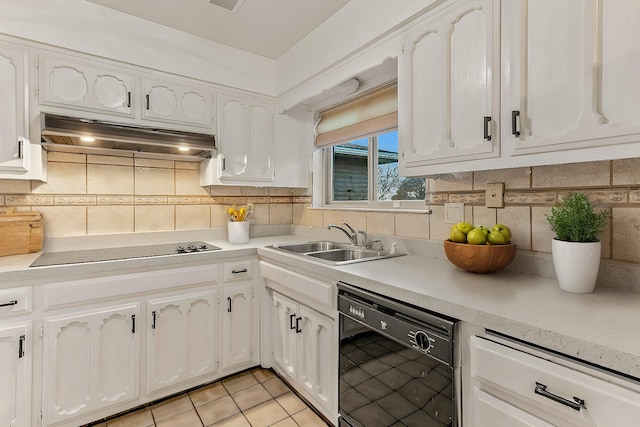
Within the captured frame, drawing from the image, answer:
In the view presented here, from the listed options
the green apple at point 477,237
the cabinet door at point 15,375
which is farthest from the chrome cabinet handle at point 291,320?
the cabinet door at point 15,375

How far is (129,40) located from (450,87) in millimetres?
1940

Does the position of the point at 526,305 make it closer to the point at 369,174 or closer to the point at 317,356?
the point at 317,356

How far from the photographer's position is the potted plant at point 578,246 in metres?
1.05

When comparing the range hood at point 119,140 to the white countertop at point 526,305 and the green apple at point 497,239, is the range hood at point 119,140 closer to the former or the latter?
the white countertop at point 526,305

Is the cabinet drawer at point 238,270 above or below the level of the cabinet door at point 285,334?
above

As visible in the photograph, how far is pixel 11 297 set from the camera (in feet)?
4.89

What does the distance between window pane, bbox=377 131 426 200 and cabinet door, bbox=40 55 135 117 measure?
167 centimetres

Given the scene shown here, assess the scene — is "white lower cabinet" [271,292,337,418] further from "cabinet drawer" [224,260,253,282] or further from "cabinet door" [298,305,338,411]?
"cabinet drawer" [224,260,253,282]

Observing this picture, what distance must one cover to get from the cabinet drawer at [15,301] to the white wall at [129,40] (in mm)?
1337

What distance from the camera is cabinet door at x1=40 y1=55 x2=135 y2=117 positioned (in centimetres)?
180

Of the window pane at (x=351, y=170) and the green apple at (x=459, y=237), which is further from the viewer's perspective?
the window pane at (x=351, y=170)

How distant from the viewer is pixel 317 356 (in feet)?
5.66

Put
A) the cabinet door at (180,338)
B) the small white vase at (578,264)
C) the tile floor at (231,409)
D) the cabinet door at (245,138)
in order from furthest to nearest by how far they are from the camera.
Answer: the cabinet door at (245,138), the cabinet door at (180,338), the tile floor at (231,409), the small white vase at (578,264)

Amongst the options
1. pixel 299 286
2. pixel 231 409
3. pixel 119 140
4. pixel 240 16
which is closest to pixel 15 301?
pixel 119 140
